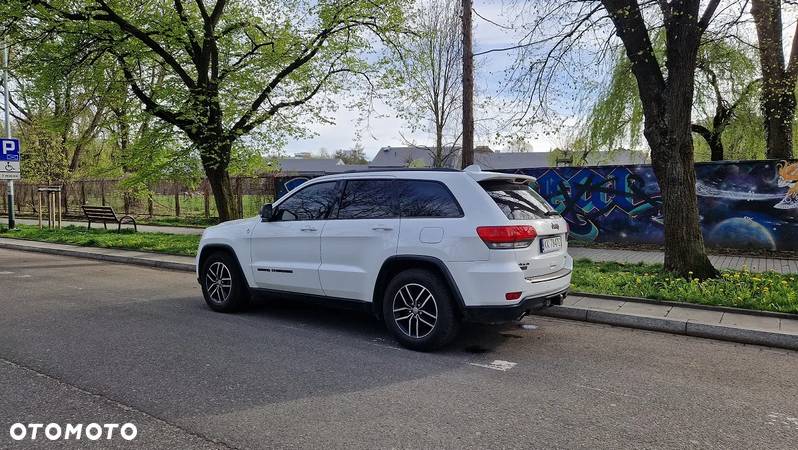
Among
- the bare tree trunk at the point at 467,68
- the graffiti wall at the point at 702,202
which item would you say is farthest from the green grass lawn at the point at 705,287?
the bare tree trunk at the point at 467,68

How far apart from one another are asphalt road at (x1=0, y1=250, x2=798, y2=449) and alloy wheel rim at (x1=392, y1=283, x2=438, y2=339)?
264 millimetres

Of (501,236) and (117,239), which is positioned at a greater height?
(501,236)

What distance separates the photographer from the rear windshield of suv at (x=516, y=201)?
5180 mm

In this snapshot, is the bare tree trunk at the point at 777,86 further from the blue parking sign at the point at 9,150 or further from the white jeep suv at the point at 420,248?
the blue parking sign at the point at 9,150

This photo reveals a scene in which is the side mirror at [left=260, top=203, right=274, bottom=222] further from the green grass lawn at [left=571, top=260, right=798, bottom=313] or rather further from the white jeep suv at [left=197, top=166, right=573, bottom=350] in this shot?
the green grass lawn at [left=571, top=260, right=798, bottom=313]

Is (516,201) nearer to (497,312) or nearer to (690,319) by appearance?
(497,312)

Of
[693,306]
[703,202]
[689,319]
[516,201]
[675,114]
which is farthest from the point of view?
[703,202]

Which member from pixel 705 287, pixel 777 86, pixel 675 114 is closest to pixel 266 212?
pixel 705 287

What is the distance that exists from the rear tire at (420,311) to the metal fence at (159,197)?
48.8 feet

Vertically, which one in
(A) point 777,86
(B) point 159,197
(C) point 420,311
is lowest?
(C) point 420,311

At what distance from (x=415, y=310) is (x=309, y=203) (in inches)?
76.1

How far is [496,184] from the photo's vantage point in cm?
543

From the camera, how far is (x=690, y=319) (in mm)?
6176

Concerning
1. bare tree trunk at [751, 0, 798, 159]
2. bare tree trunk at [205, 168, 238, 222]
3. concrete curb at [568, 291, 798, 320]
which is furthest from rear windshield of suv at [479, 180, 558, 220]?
bare tree trunk at [205, 168, 238, 222]
